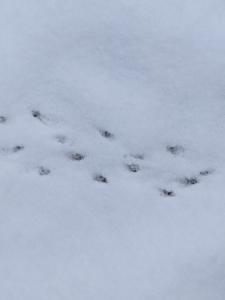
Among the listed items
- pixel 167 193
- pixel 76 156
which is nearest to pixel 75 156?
pixel 76 156

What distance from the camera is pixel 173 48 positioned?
1.45 meters

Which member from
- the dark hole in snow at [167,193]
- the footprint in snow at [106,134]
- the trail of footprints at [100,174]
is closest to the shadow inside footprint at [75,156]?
the trail of footprints at [100,174]

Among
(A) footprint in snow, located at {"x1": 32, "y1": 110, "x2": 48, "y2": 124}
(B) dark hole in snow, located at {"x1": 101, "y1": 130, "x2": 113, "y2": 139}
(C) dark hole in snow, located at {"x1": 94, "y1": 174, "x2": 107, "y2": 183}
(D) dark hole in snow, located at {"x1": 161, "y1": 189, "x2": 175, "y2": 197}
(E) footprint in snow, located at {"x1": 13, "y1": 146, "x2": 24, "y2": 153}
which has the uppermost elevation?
(A) footprint in snow, located at {"x1": 32, "y1": 110, "x2": 48, "y2": 124}

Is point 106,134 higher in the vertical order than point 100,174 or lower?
higher

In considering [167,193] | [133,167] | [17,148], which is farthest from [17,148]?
[167,193]

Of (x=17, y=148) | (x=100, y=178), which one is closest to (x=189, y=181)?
(x=100, y=178)

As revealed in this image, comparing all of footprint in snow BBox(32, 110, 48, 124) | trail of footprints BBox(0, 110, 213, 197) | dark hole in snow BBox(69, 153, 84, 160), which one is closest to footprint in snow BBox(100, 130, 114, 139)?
trail of footprints BBox(0, 110, 213, 197)

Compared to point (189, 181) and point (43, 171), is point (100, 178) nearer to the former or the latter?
point (43, 171)

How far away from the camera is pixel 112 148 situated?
1.42 metres

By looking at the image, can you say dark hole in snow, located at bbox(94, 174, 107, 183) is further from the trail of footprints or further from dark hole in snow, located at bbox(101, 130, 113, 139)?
dark hole in snow, located at bbox(101, 130, 113, 139)

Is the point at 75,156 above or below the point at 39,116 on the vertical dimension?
below

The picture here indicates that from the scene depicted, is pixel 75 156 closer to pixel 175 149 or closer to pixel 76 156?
pixel 76 156

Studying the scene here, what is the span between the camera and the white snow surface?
4.12ft

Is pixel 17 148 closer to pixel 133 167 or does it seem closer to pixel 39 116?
pixel 39 116
